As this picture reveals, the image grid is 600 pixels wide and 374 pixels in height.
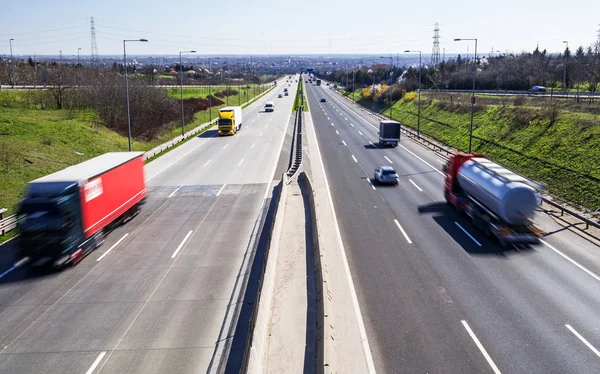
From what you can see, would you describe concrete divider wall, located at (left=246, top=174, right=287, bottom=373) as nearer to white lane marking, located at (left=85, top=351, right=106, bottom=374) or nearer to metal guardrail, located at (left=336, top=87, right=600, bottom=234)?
white lane marking, located at (left=85, top=351, right=106, bottom=374)

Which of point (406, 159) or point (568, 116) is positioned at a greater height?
point (568, 116)

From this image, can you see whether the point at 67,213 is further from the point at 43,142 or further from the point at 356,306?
the point at 43,142

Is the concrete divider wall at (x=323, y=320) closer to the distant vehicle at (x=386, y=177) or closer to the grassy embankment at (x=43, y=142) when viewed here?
the distant vehicle at (x=386, y=177)

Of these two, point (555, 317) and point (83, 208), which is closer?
point (555, 317)

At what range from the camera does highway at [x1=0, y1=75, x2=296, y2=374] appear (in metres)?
14.0

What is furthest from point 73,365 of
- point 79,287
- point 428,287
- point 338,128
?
point 338,128

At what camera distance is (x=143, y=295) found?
58.7 ft

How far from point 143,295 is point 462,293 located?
11098mm

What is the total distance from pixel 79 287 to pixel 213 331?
6484 mm

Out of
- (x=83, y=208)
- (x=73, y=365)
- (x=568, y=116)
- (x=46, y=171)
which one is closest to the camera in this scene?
(x=73, y=365)

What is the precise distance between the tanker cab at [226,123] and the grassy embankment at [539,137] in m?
24.7

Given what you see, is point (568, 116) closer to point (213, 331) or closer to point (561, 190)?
point (561, 190)

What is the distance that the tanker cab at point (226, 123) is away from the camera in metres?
63.0

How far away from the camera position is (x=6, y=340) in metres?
14.9
